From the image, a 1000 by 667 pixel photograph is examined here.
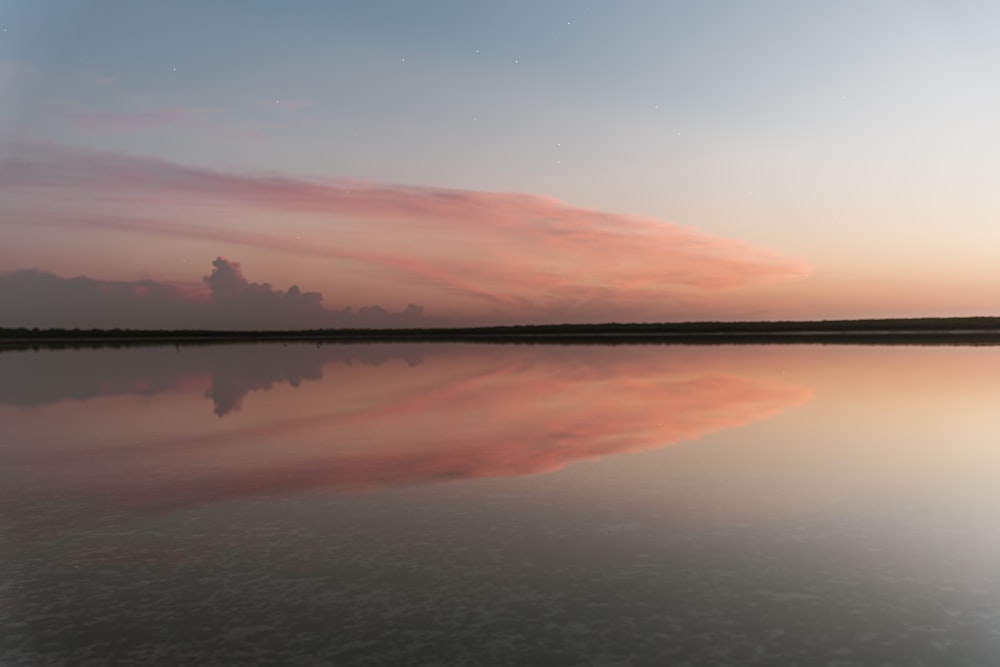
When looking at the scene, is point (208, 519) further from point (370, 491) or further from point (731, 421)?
point (731, 421)

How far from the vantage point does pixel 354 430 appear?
23.9 meters

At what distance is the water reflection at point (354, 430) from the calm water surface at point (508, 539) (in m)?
0.16

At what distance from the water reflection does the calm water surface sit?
16cm

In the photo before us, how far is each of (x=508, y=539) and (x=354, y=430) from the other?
1263cm

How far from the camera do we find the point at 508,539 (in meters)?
12.0

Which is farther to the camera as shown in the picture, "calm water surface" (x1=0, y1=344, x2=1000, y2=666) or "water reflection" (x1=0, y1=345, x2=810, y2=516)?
"water reflection" (x1=0, y1=345, x2=810, y2=516)

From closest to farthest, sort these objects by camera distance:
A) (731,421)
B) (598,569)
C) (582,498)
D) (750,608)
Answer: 1. (750,608)
2. (598,569)
3. (582,498)
4. (731,421)

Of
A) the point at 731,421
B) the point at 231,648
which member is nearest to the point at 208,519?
the point at 231,648

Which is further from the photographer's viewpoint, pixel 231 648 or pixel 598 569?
pixel 598 569

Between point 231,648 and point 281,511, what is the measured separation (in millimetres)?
5962

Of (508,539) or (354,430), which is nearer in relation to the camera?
Result: (508,539)

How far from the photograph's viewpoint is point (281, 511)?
45.8 ft

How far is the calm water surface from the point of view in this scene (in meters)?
8.28

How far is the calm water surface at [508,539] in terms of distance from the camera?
828cm
